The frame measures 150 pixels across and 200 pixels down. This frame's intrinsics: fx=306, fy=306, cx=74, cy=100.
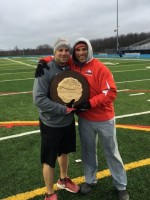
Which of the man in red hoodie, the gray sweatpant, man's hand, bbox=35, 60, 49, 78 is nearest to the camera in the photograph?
man's hand, bbox=35, 60, 49, 78

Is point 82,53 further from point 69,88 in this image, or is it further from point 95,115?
point 95,115

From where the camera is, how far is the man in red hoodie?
333cm

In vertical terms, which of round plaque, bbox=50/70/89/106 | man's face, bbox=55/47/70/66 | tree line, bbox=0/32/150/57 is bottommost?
tree line, bbox=0/32/150/57

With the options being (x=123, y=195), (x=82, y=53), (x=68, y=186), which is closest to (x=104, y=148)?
(x=123, y=195)

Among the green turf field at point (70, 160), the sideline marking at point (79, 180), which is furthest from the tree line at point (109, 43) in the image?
the sideline marking at point (79, 180)

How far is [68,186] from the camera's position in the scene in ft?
12.7

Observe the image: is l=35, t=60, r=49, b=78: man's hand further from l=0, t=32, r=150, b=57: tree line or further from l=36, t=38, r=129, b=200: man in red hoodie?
l=0, t=32, r=150, b=57: tree line

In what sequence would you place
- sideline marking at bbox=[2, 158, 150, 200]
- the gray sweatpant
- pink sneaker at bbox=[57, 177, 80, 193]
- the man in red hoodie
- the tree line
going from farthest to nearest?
the tree line, pink sneaker at bbox=[57, 177, 80, 193], sideline marking at bbox=[2, 158, 150, 200], the gray sweatpant, the man in red hoodie

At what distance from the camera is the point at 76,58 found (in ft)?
11.3

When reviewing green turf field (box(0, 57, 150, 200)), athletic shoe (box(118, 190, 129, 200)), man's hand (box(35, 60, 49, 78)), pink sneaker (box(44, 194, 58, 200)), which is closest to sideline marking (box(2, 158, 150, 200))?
green turf field (box(0, 57, 150, 200))

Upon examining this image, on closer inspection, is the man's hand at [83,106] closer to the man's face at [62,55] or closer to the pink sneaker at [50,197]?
the man's face at [62,55]

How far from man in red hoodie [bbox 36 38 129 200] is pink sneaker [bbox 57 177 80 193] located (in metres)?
0.09

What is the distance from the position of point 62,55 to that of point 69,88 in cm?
37

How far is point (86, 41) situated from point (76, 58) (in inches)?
8.8
